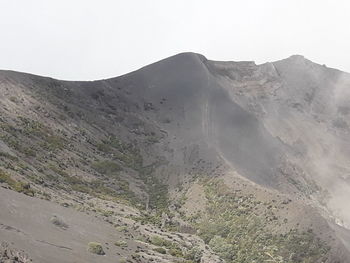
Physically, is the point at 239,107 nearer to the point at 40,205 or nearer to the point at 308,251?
the point at 308,251

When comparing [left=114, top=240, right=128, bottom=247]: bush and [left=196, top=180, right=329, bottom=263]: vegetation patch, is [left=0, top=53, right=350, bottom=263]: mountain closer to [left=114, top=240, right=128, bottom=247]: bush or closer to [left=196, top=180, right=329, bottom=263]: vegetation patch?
[left=114, top=240, right=128, bottom=247]: bush

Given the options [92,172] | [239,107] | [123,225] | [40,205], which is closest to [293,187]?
[239,107]

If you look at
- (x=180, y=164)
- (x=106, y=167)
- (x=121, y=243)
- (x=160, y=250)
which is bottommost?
(x=160, y=250)

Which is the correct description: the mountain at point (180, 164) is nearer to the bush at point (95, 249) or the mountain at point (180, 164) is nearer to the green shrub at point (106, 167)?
the bush at point (95, 249)

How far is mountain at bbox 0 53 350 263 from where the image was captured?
144 ft

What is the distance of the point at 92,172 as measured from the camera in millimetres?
77312

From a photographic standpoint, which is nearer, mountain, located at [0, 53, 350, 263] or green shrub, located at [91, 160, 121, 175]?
mountain, located at [0, 53, 350, 263]

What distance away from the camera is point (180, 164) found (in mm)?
89875

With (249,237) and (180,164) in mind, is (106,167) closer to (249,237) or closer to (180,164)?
(180,164)

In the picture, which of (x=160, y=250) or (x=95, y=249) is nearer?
(x=95, y=249)

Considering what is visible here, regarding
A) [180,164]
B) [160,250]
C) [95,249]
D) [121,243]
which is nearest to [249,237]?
[160,250]

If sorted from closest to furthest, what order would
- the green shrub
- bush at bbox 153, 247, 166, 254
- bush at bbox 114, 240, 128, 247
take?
bush at bbox 114, 240, 128, 247 < bush at bbox 153, 247, 166, 254 < the green shrub

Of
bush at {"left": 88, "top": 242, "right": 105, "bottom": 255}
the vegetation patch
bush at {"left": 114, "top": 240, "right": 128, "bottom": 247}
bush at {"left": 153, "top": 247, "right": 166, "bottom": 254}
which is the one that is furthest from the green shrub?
bush at {"left": 88, "top": 242, "right": 105, "bottom": 255}

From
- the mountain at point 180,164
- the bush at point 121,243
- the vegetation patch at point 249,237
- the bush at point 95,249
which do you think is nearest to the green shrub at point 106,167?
the mountain at point 180,164
